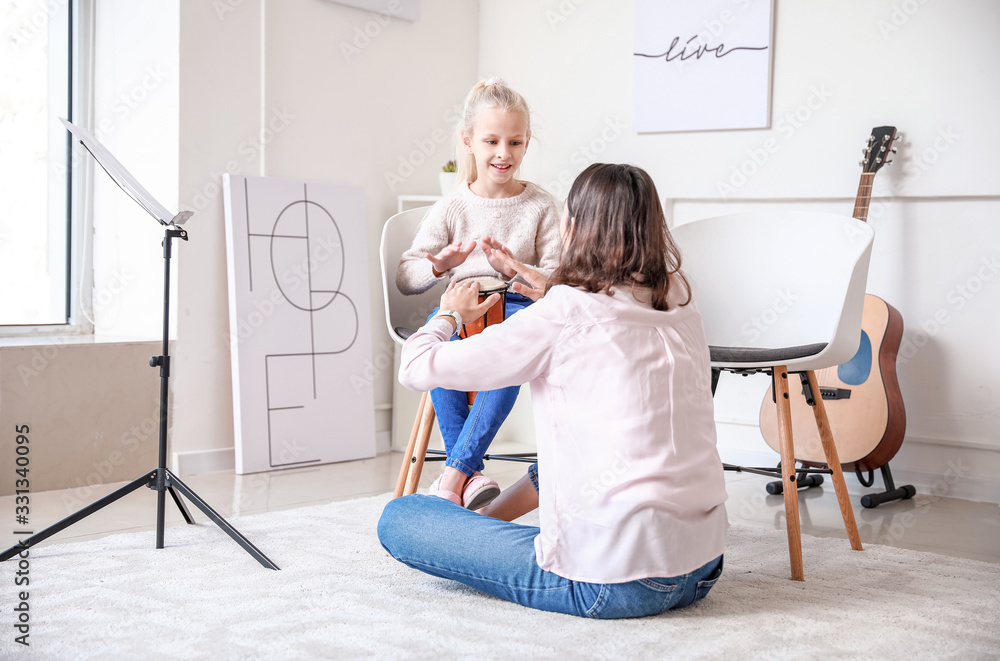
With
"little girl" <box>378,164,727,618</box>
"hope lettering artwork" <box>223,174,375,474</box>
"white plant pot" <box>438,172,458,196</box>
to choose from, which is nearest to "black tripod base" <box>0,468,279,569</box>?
"little girl" <box>378,164,727,618</box>

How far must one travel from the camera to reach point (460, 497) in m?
1.73

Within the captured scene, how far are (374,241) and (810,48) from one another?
5.50 ft

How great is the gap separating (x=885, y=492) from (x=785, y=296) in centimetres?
80

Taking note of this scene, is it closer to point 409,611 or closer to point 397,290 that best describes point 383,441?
point 397,290

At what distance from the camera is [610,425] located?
1321 millimetres

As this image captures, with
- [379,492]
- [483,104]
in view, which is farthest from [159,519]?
[483,104]

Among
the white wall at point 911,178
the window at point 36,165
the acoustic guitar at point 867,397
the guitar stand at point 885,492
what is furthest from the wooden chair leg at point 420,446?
the window at point 36,165

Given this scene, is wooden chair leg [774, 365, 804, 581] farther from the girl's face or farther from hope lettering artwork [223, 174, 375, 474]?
hope lettering artwork [223, 174, 375, 474]

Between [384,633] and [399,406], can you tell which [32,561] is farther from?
[399,406]

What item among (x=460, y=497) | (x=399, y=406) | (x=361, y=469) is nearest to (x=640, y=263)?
(x=460, y=497)

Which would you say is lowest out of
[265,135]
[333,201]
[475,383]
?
[475,383]

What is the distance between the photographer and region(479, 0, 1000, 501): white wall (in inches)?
105

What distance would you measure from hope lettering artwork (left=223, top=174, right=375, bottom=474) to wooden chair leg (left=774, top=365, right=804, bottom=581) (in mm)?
1704

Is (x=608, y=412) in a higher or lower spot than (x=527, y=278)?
lower
